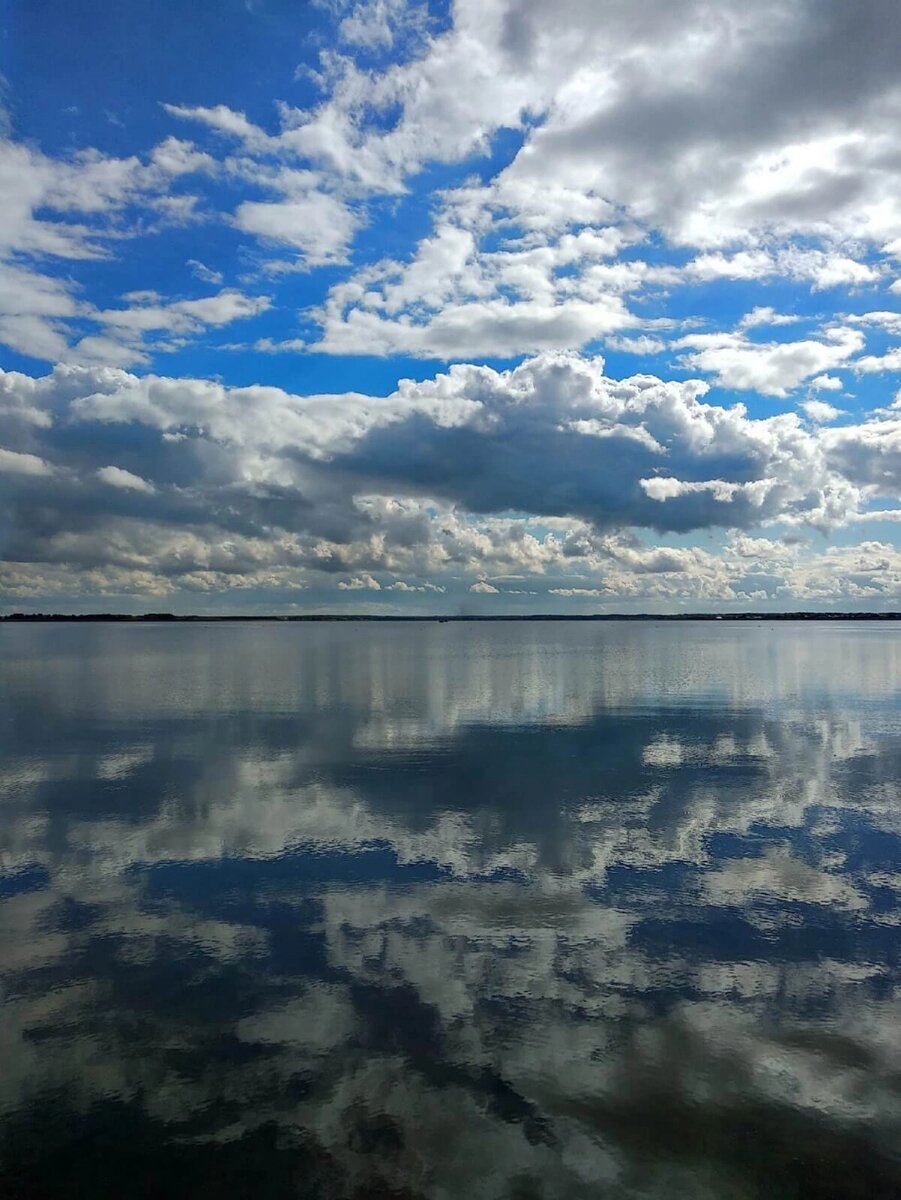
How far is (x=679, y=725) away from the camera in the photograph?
45.1m

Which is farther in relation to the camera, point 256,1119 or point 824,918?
point 824,918

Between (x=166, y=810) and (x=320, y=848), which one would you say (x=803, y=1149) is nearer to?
(x=320, y=848)

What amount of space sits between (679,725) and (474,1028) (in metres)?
34.1

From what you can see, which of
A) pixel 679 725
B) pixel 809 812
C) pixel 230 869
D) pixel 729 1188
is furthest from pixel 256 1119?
pixel 679 725

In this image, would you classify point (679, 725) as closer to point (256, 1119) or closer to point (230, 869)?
point (230, 869)

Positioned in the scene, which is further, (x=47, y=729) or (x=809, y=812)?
(x=47, y=729)

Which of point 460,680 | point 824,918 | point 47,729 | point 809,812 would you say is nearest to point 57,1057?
point 824,918

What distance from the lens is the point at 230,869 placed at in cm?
2098

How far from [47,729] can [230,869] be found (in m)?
28.0

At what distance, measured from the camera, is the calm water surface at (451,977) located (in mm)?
10188

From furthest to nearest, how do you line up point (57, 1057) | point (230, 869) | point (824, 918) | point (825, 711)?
point (825, 711) < point (230, 869) < point (824, 918) < point (57, 1057)

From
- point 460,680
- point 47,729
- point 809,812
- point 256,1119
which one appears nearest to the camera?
point 256,1119

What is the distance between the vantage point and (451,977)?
14.7 meters

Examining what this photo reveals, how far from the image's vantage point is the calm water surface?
1019 cm
